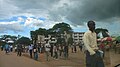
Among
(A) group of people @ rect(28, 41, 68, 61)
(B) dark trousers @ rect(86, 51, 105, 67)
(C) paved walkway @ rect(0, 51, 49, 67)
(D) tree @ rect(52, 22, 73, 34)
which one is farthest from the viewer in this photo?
(D) tree @ rect(52, 22, 73, 34)

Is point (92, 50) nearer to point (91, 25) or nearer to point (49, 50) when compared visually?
point (91, 25)

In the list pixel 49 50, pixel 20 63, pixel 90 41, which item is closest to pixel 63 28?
pixel 49 50

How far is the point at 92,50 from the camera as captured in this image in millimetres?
6898

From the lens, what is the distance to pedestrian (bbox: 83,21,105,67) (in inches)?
270

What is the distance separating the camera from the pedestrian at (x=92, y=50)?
22.5ft

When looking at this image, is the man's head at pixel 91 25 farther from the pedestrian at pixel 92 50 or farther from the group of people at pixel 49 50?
the group of people at pixel 49 50

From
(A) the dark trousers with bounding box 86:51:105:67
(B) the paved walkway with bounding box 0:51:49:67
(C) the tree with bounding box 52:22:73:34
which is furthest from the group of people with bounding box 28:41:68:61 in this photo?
(C) the tree with bounding box 52:22:73:34

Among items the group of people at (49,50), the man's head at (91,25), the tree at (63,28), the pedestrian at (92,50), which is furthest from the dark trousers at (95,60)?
the tree at (63,28)

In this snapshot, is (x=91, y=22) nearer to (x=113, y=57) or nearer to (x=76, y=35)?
(x=113, y=57)

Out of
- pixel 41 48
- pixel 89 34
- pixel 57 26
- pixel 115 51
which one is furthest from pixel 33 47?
pixel 57 26

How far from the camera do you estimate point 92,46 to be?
7.07 meters

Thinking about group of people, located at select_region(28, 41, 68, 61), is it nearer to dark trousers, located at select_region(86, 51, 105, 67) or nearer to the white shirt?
the white shirt

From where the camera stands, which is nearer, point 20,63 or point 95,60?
point 95,60

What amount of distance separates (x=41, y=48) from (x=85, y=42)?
3883cm
